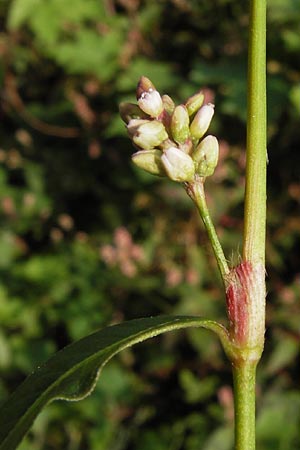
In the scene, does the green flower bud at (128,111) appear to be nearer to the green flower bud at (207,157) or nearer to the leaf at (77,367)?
the green flower bud at (207,157)

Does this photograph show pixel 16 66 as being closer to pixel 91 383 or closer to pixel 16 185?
pixel 16 185

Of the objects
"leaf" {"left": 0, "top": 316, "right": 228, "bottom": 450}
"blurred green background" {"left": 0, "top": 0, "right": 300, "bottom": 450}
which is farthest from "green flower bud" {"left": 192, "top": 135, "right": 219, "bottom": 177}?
"blurred green background" {"left": 0, "top": 0, "right": 300, "bottom": 450}

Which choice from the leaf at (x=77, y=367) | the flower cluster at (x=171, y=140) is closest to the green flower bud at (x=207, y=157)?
the flower cluster at (x=171, y=140)

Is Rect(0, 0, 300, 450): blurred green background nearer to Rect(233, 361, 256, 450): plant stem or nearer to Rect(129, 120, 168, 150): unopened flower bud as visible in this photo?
Rect(129, 120, 168, 150): unopened flower bud

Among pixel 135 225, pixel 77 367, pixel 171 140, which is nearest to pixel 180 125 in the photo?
pixel 171 140

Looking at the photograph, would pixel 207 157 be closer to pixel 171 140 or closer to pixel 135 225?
pixel 171 140

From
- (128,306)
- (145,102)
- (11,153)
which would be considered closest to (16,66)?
(11,153)
